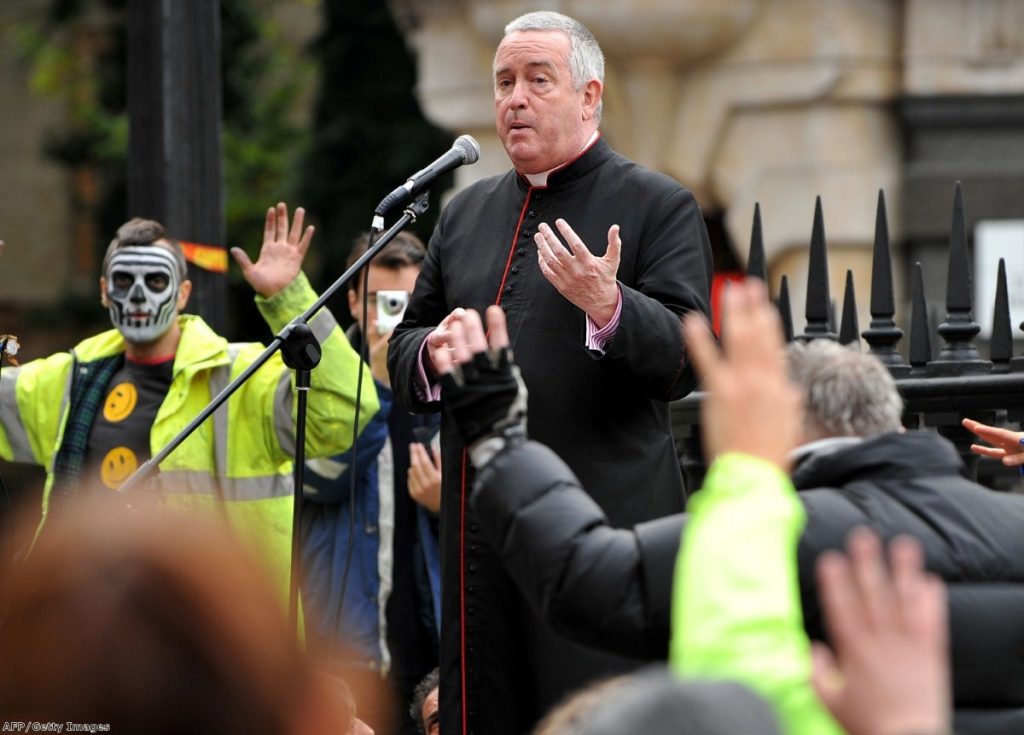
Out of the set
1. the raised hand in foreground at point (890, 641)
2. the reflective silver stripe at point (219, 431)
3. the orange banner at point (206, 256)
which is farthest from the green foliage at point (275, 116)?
the raised hand in foreground at point (890, 641)

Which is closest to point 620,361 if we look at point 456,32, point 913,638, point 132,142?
point 913,638

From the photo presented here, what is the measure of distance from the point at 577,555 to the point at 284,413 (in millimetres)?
2684

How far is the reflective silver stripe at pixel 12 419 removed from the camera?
219 inches

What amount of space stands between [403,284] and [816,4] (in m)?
5.59

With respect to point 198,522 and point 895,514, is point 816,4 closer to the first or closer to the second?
point 895,514

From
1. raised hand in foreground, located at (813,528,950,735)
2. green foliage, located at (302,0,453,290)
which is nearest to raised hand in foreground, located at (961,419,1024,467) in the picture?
raised hand in foreground, located at (813,528,950,735)

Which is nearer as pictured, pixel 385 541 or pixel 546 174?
pixel 546 174

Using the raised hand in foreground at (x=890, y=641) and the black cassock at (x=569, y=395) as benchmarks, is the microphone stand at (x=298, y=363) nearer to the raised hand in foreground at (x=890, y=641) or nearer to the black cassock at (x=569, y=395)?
the black cassock at (x=569, y=395)

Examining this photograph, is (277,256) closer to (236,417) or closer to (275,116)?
(236,417)

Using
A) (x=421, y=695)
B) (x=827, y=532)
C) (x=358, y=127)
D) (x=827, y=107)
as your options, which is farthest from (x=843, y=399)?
(x=358, y=127)

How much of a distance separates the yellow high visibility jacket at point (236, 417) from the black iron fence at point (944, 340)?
1300mm

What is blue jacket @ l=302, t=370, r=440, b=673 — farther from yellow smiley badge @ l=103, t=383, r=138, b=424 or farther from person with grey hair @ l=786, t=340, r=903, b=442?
person with grey hair @ l=786, t=340, r=903, b=442

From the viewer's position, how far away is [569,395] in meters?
4.00

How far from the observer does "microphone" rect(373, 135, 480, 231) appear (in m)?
4.45
